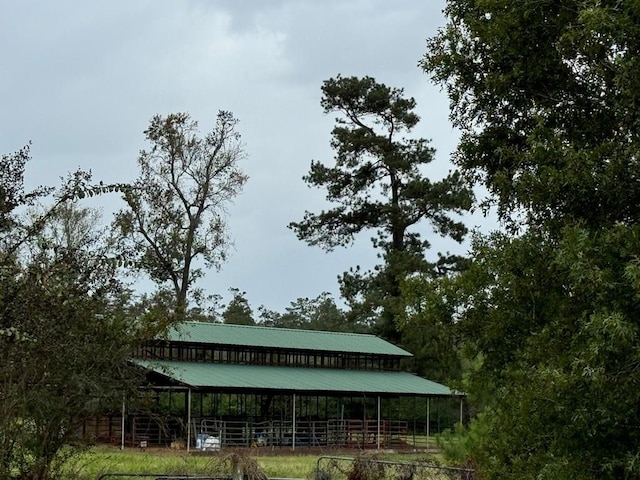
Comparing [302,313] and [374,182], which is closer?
[374,182]

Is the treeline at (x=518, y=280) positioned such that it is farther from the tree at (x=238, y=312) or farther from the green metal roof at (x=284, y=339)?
the tree at (x=238, y=312)

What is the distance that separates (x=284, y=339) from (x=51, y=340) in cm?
3553

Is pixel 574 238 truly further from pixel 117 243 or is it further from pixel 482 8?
pixel 117 243

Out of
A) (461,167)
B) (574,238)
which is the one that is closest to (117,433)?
(461,167)

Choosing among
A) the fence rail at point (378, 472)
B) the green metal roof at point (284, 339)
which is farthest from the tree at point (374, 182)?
the fence rail at point (378, 472)

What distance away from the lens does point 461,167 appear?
13188 mm

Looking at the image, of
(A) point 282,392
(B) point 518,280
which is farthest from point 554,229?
(A) point 282,392

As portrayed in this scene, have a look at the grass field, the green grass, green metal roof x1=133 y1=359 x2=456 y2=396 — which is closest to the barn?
green metal roof x1=133 y1=359 x2=456 y2=396

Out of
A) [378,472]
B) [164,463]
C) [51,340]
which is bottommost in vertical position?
[164,463]

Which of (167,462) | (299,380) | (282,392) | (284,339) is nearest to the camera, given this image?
(167,462)

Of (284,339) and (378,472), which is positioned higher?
(284,339)

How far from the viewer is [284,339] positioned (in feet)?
149

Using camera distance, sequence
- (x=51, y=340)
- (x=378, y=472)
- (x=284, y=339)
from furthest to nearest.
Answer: (x=284, y=339) → (x=378, y=472) → (x=51, y=340)

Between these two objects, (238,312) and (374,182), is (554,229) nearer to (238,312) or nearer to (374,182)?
(374,182)
